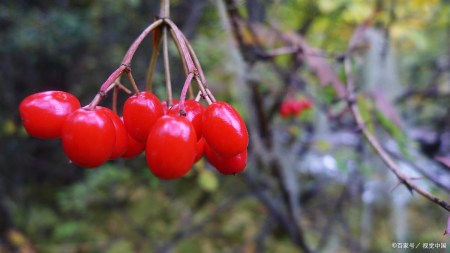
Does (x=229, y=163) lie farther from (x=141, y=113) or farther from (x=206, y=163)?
(x=206, y=163)

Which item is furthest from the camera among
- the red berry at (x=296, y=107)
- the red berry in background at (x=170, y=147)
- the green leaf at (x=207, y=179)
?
the green leaf at (x=207, y=179)

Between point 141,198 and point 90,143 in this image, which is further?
point 141,198

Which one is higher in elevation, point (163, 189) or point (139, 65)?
point (139, 65)

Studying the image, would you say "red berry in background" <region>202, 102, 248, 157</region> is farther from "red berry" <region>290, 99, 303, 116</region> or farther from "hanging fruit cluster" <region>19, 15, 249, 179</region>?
"red berry" <region>290, 99, 303, 116</region>

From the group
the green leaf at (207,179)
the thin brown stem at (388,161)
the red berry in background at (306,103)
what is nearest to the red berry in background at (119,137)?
the thin brown stem at (388,161)

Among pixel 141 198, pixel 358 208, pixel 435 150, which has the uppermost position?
pixel 435 150

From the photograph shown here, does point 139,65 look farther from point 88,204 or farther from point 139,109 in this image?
point 139,109

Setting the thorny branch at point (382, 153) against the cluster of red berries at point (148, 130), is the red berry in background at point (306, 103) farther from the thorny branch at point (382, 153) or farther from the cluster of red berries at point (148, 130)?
the cluster of red berries at point (148, 130)

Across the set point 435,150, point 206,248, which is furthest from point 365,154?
point 206,248
